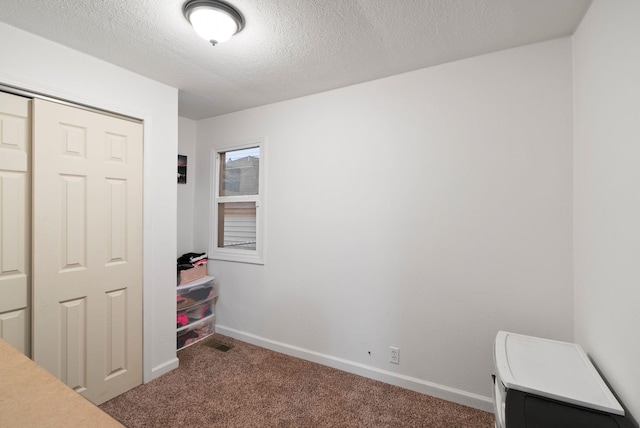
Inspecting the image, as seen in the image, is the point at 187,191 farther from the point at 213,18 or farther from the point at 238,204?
the point at 213,18

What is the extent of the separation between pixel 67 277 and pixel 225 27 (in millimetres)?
1861

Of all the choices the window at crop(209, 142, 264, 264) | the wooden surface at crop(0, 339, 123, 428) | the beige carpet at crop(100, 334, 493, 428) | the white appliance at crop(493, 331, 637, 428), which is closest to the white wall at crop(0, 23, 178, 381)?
the beige carpet at crop(100, 334, 493, 428)

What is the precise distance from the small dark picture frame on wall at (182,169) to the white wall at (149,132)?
0.86m

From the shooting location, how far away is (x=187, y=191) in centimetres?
349

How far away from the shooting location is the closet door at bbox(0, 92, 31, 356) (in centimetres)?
173

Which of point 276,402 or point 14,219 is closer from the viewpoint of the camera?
point 14,219

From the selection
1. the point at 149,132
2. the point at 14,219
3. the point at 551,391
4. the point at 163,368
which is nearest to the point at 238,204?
the point at 149,132

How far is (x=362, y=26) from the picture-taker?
171 cm

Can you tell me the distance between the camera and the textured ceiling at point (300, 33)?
5.08ft

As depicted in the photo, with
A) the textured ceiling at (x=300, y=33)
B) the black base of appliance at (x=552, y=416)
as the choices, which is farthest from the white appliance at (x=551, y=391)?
the textured ceiling at (x=300, y=33)

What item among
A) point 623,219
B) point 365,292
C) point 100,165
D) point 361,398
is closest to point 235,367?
point 361,398

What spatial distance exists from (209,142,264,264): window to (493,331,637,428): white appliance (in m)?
2.22

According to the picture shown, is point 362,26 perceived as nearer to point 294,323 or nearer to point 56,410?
point 56,410

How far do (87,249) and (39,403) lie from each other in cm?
167
